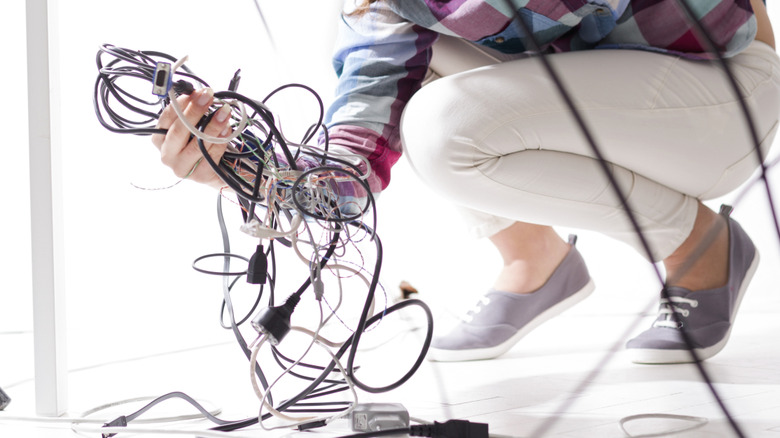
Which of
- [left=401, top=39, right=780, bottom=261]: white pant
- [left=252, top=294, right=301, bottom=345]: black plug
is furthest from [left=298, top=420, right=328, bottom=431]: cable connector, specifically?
[left=401, top=39, right=780, bottom=261]: white pant

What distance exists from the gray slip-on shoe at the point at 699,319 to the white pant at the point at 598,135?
0.31 feet

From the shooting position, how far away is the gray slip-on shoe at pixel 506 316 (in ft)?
3.42

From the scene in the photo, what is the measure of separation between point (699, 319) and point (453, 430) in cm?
53

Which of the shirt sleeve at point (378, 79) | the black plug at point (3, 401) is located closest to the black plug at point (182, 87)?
the shirt sleeve at point (378, 79)

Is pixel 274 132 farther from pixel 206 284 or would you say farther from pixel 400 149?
pixel 206 284

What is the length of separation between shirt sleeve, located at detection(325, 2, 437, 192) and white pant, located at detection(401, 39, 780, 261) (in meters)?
0.03

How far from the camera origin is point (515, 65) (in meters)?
0.86

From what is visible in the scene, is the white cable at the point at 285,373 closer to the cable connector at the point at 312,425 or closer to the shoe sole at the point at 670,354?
the cable connector at the point at 312,425

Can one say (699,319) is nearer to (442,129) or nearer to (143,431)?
(442,129)

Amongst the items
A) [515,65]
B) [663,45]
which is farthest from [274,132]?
[663,45]

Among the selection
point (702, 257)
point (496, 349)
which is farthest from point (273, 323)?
point (702, 257)

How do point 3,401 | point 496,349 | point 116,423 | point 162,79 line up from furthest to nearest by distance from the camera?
point 496,349 < point 3,401 < point 116,423 < point 162,79

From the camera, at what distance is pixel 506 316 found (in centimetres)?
106

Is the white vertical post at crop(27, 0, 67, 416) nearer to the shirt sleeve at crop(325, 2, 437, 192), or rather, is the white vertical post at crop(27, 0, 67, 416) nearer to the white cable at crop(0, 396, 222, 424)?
the white cable at crop(0, 396, 222, 424)
